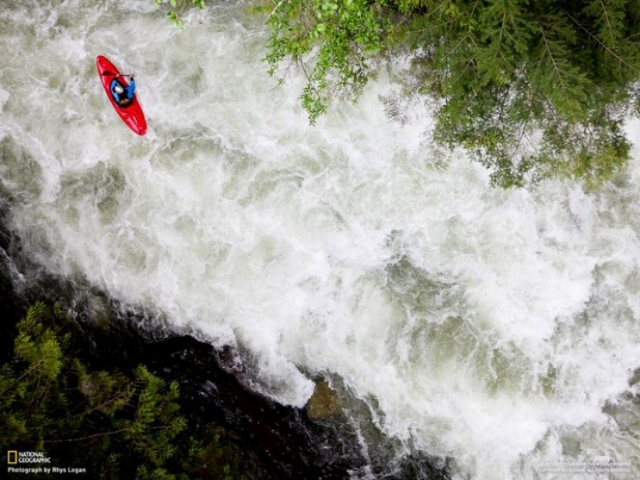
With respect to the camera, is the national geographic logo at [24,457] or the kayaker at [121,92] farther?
the kayaker at [121,92]

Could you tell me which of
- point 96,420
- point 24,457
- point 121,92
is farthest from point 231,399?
point 121,92

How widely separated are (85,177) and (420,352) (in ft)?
21.9

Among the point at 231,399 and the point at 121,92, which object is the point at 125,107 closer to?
the point at 121,92

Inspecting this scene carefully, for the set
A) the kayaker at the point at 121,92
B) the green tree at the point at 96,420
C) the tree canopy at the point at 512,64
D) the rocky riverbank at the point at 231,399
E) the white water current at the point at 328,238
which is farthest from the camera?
the kayaker at the point at 121,92

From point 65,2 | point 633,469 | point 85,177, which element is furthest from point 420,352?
point 65,2

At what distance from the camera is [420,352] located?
25.5 feet

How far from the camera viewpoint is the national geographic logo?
228 inches

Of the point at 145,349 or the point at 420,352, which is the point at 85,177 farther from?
the point at 420,352

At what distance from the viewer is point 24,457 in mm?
5887

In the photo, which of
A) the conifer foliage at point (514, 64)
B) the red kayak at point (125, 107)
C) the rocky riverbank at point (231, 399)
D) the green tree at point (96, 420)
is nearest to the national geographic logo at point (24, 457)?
the green tree at point (96, 420)

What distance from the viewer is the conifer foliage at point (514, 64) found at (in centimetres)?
521

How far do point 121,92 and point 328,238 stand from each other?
445 cm

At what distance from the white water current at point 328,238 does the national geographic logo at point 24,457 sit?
113 inches

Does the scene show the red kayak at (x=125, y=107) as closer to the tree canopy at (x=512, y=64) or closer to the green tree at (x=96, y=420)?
the tree canopy at (x=512, y=64)
